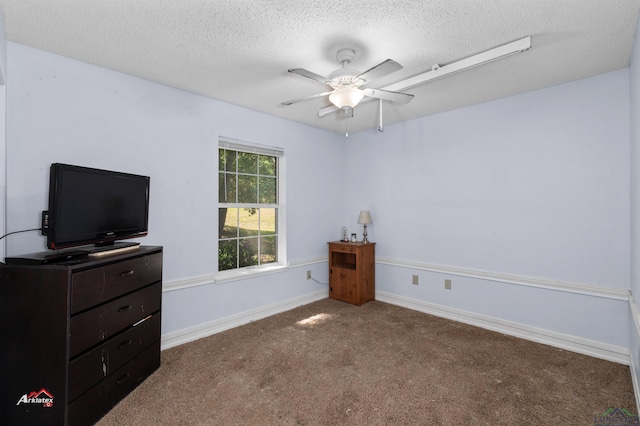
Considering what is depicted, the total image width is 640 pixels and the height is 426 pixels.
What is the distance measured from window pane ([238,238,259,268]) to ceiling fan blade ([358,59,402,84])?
2373 mm

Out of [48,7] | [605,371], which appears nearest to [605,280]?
[605,371]

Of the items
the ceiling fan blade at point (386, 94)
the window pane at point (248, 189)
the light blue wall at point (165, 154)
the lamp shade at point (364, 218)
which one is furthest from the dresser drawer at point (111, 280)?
the lamp shade at point (364, 218)

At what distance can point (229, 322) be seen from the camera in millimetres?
3311

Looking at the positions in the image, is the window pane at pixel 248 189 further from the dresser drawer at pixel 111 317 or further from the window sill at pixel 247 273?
the dresser drawer at pixel 111 317

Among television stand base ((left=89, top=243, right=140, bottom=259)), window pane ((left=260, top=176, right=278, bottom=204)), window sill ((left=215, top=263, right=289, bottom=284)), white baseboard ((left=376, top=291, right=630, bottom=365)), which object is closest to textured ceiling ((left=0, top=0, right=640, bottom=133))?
window pane ((left=260, top=176, right=278, bottom=204))

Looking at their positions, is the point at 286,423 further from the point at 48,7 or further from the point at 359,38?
the point at 48,7

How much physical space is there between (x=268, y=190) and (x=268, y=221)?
0.39 meters

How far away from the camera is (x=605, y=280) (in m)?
2.65

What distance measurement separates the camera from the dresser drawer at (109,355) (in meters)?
1.76

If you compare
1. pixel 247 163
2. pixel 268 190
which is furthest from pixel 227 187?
pixel 268 190

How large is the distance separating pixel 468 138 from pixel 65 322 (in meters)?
3.81

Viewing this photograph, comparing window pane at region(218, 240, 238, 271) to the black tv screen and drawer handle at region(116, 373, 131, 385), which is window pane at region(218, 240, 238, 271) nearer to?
the black tv screen

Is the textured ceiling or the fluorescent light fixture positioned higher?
the textured ceiling

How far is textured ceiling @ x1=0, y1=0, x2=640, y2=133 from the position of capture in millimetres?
1743
